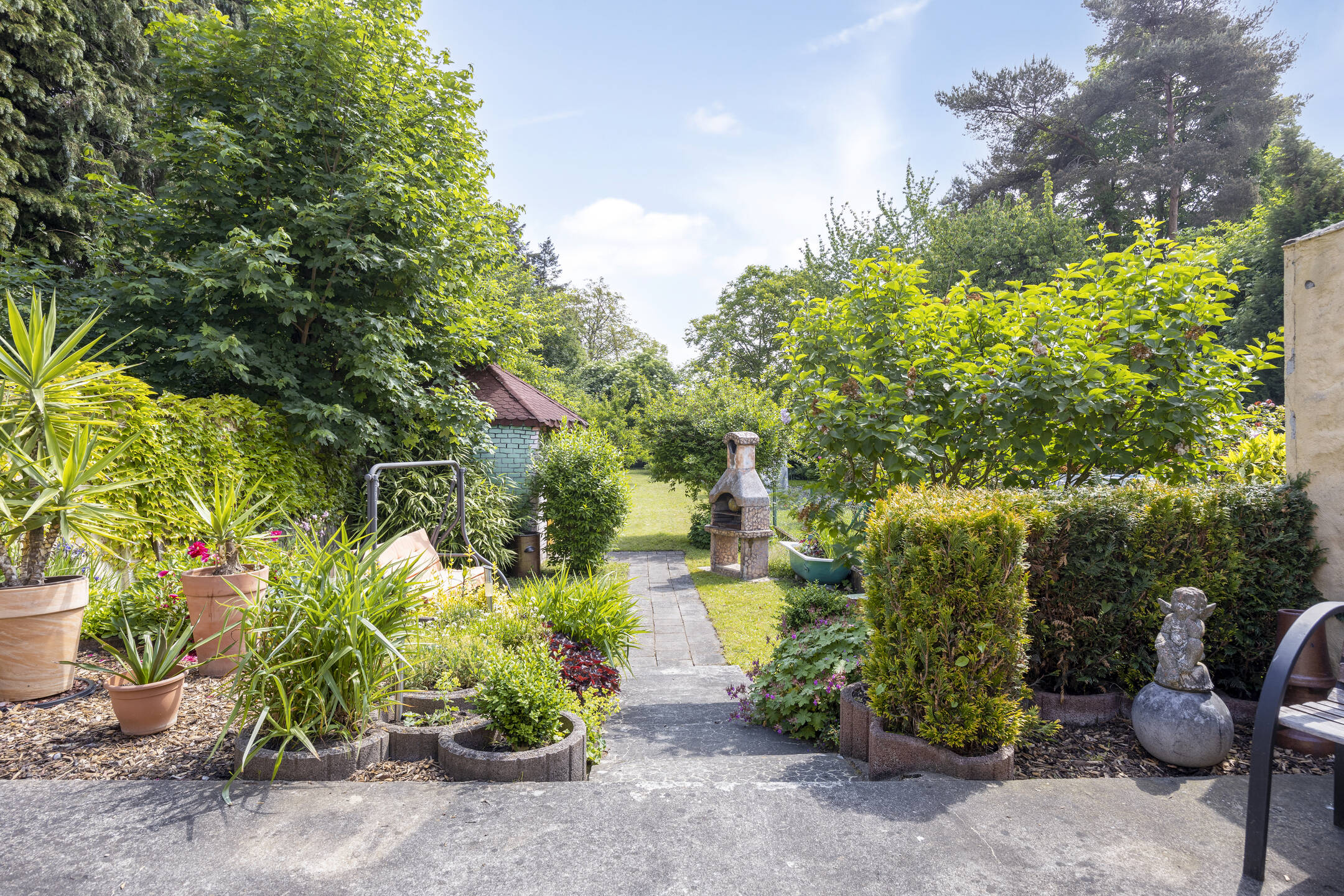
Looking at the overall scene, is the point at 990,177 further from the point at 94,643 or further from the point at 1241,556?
the point at 94,643

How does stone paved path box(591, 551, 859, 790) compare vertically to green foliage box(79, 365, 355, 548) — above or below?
below

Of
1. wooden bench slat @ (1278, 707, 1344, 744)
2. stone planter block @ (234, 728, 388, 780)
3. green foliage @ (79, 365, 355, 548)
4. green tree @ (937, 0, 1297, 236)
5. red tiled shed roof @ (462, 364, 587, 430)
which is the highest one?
green tree @ (937, 0, 1297, 236)

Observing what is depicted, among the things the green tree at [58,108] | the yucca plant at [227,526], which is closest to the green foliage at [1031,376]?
the yucca plant at [227,526]

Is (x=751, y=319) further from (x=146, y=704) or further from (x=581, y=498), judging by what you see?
(x=146, y=704)

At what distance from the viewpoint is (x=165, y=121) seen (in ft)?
21.8

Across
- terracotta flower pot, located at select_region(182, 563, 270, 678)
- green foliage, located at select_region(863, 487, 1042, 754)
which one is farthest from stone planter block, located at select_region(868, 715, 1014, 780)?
terracotta flower pot, located at select_region(182, 563, 270, 678)

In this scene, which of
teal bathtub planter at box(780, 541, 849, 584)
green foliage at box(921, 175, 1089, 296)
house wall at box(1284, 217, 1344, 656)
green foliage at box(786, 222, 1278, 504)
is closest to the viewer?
house wall at box(1284, 217, 1344, 656)

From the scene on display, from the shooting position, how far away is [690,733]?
3.83 meters

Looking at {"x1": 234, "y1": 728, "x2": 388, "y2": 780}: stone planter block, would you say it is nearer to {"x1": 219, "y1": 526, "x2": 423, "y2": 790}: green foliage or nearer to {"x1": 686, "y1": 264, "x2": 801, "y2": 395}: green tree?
{"x1": 219, "y1": 526, "x2": 423, "y2": 790}: green foliage

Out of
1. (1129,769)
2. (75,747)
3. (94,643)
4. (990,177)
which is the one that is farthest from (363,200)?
(990,177)

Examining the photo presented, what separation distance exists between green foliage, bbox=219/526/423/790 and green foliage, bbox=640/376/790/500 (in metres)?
9.24

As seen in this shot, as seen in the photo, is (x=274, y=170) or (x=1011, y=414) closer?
(x=1011, y=414)

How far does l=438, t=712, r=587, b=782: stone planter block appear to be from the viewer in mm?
2410

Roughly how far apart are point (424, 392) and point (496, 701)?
535cm
